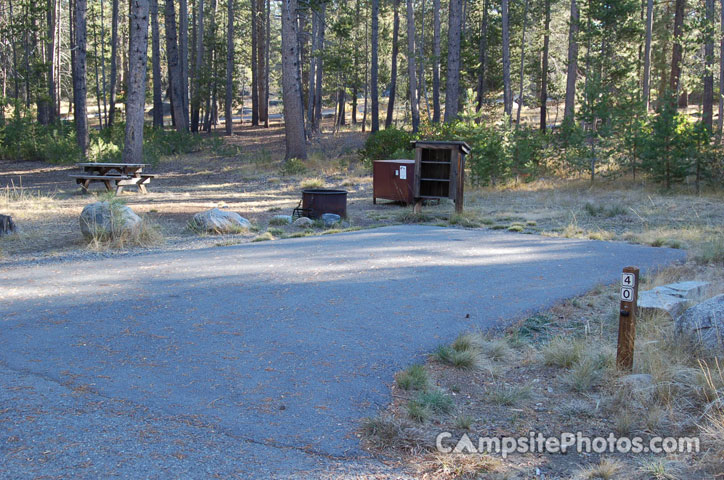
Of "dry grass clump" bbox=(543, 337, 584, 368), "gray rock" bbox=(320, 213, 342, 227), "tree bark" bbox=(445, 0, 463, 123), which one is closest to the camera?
"dry grass clump" bbox=(543, 337, 584, 368)

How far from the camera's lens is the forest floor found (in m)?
3.89

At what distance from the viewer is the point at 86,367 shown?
191 inches

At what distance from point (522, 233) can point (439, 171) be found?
425cm

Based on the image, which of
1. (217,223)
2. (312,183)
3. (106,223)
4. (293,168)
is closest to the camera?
(106,223)

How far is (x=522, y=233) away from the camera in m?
12.5

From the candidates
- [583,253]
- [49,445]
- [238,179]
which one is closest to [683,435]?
[49,445]

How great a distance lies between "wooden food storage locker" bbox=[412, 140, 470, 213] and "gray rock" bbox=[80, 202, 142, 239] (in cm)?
683

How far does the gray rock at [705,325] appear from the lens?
17.4 ft

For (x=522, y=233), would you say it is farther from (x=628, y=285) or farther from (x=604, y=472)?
(x=604, y=472)

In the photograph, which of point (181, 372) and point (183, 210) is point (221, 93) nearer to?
point (183, 210)

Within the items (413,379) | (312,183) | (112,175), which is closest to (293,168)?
(312,183)

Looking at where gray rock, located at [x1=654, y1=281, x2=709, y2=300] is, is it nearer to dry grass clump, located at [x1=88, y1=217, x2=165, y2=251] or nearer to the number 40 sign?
the number 40 sign

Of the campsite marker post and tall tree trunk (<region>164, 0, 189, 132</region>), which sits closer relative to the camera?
the campsite marker post

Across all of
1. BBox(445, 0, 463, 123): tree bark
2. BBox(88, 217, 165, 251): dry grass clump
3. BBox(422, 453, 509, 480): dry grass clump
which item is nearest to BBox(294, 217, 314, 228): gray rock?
BBox(88, 217, 165, 251): dry grass clump
